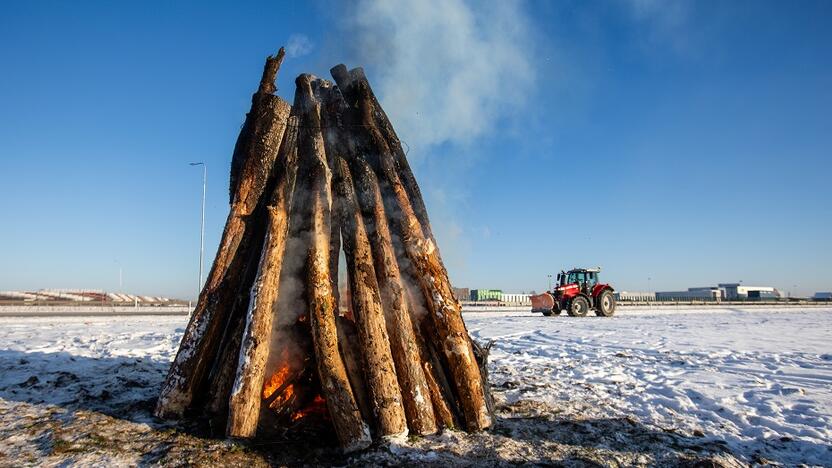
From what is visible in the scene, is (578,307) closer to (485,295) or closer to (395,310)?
(395,310)

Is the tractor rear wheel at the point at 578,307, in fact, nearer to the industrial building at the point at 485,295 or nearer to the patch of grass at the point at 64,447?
the patch of grass at the point at 64,447

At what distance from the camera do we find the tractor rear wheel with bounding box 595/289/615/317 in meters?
23.1

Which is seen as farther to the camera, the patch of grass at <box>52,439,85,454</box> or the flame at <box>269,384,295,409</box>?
the flame at <box>269,384,295,409</box>

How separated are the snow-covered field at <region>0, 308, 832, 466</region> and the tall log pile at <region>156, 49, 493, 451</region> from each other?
1.17ft

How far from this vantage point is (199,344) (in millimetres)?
4785

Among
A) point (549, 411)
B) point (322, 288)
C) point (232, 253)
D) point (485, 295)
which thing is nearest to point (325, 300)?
point (322, 288)

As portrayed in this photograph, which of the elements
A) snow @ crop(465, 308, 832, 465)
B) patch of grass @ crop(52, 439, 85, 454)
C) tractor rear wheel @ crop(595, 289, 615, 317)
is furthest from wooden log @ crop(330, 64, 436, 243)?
tractor rear wheel @ crop(595, 289, 615, 317)

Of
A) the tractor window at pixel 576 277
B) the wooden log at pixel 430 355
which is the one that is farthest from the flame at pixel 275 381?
the tractor window at pixel 576 277

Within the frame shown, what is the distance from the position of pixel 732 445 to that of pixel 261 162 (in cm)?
541

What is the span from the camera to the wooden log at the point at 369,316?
13.7 ft

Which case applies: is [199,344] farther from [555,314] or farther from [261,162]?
[555,314]

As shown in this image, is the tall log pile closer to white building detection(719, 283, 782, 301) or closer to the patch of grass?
the patch of grass

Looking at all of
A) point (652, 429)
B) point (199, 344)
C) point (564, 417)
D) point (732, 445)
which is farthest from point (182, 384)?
point (732, 445)

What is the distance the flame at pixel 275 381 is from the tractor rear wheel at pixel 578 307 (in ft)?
64.6
